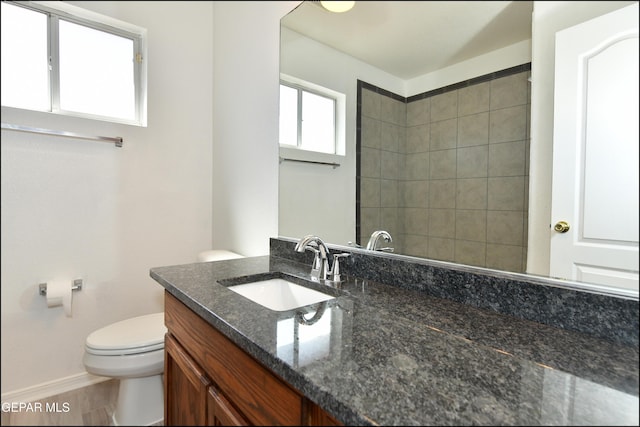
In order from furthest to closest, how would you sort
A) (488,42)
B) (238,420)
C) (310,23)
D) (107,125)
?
(107,125) → (310,23) → (488,42) → (238,420)

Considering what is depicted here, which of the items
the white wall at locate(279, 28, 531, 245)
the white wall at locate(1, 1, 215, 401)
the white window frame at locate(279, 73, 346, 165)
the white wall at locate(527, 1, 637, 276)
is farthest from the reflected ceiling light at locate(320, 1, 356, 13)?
the white wall at locate(1, 1, 215, 401)

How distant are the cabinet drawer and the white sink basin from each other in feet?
0.67

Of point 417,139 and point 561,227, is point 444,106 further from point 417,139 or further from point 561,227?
point 561,227

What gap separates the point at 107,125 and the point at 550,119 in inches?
81.7

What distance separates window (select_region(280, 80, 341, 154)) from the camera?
4.28ft

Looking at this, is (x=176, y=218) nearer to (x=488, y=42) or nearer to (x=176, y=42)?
(x=176, y=42)

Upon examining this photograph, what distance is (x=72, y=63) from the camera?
1.77 metres

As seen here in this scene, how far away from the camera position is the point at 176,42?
207 centimetres

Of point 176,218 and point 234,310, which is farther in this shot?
point 176,218

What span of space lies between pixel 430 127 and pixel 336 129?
17.1 inches

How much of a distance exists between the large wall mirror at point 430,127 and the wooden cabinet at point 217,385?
1.88ft

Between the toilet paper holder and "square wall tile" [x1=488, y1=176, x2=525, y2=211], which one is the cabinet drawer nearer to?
"square wall tile" [x1=488, y1=176, x2=525, y2=211]

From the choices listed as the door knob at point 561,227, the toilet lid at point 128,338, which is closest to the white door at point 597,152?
the door knob at point 561,227

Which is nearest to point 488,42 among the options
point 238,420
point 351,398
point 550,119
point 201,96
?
point 550,119
